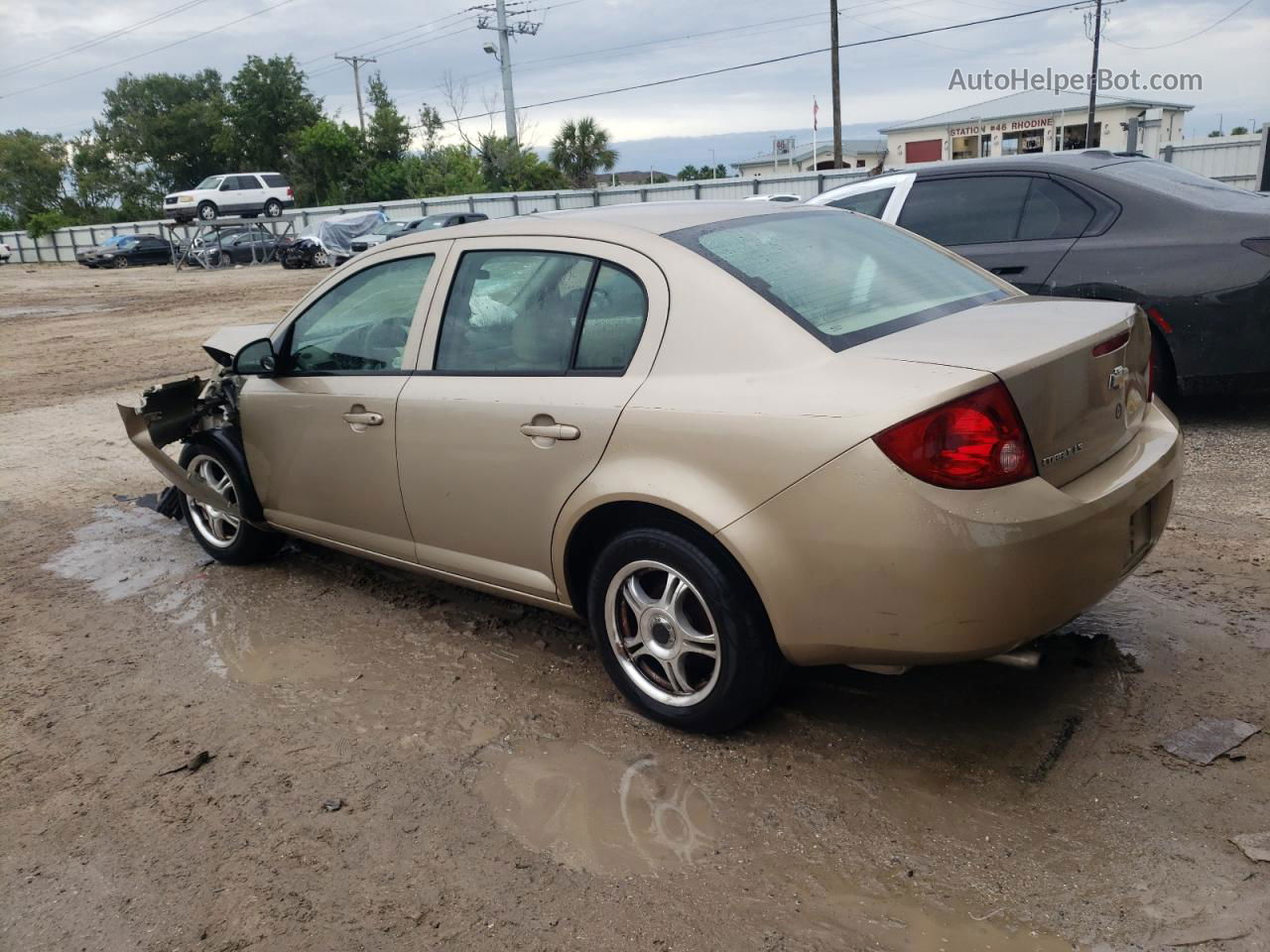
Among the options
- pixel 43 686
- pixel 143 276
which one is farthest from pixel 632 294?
pixel 143 276

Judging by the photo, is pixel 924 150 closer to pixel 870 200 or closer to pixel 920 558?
pixel 870 200

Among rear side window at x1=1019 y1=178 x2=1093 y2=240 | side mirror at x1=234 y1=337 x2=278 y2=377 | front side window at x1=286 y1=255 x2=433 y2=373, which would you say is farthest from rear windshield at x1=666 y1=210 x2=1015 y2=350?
rear side window at x1=1019 y1=178 x2=1093 y2=240

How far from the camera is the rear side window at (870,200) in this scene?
277 inches

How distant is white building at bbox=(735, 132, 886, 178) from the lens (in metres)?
74.5

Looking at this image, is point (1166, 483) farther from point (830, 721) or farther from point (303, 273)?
point (303, 273)

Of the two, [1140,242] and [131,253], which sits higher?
[1140,242]

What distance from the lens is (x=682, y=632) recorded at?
321 centimetres

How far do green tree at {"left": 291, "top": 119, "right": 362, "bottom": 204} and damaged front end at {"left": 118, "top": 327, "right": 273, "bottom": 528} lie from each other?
5898 centimetres

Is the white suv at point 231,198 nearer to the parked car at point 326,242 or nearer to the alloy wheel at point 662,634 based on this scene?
the parked car at point 326,242

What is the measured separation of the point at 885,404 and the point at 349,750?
2.08m

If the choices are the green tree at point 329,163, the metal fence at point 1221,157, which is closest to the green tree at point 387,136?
the green tree at point 329,163

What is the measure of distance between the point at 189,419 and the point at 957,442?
13.3 feet

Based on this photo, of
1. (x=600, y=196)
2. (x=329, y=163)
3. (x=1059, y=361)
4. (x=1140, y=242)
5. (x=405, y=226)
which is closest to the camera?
(x=1059, y=361)

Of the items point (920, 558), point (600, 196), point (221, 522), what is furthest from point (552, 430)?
point (600, 196)
